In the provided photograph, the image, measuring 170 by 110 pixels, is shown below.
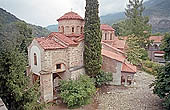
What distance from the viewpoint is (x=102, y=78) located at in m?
20.0

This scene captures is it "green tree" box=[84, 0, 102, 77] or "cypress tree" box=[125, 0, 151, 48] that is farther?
"cypress tree" box=[125, 0, 151, 48]

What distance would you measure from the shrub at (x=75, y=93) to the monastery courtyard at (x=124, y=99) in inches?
30.8

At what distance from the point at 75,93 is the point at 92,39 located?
24.0 ft

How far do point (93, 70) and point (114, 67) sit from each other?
3787 mm

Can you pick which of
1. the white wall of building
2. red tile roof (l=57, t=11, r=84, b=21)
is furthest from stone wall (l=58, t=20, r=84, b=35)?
the white wall of building

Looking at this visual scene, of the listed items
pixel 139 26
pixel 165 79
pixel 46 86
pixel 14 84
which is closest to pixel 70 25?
pixel 46 86

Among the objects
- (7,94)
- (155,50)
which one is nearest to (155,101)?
(7,94)

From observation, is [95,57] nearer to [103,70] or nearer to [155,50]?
[103,70]

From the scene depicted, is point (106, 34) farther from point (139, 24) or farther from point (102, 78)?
point (102, 78)

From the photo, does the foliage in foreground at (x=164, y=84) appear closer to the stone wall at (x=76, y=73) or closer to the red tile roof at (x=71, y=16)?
the stone wall at (x=76, y=73)

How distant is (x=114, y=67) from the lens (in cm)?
2067

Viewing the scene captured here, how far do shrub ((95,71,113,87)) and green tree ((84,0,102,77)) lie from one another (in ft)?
3.74

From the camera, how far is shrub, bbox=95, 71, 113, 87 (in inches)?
773

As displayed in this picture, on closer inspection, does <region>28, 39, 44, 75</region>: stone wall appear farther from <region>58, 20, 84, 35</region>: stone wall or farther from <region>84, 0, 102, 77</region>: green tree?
<region>84, 0, 102, 77</region>: green tree
